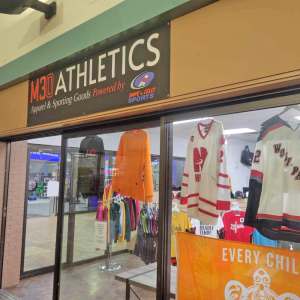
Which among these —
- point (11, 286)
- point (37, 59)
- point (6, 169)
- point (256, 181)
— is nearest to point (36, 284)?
point (11, 286)

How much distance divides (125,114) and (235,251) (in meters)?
1.30

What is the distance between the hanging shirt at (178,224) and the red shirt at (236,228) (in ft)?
0.91

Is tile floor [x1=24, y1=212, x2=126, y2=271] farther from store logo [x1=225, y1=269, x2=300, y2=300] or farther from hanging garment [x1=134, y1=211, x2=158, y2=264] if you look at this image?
store logo [x1=225, y1=269, x2=300, y2=300]

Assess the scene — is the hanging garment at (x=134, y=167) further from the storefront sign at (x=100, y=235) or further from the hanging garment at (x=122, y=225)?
the storefront sign at (x=100, y=235)

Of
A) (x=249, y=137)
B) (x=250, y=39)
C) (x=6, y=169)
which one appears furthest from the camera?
(x=6, y=169)

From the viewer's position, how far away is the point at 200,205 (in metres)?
2.17

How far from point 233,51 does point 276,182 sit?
83 cm

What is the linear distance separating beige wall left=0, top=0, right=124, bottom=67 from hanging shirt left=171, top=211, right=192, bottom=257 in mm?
1760

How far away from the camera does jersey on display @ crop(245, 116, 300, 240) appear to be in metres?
1.71

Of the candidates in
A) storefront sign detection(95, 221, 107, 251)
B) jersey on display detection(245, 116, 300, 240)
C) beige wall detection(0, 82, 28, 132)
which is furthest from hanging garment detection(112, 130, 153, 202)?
beige wall detection(0, 82, 28, 132)

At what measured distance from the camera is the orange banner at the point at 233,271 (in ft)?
5.55

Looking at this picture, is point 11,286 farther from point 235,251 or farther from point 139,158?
point 235,251

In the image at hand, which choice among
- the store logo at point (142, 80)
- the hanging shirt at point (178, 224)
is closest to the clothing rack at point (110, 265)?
the hanging shirt at point (178, 224)

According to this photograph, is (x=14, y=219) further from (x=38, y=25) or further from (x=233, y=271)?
(x=233, y=271)
